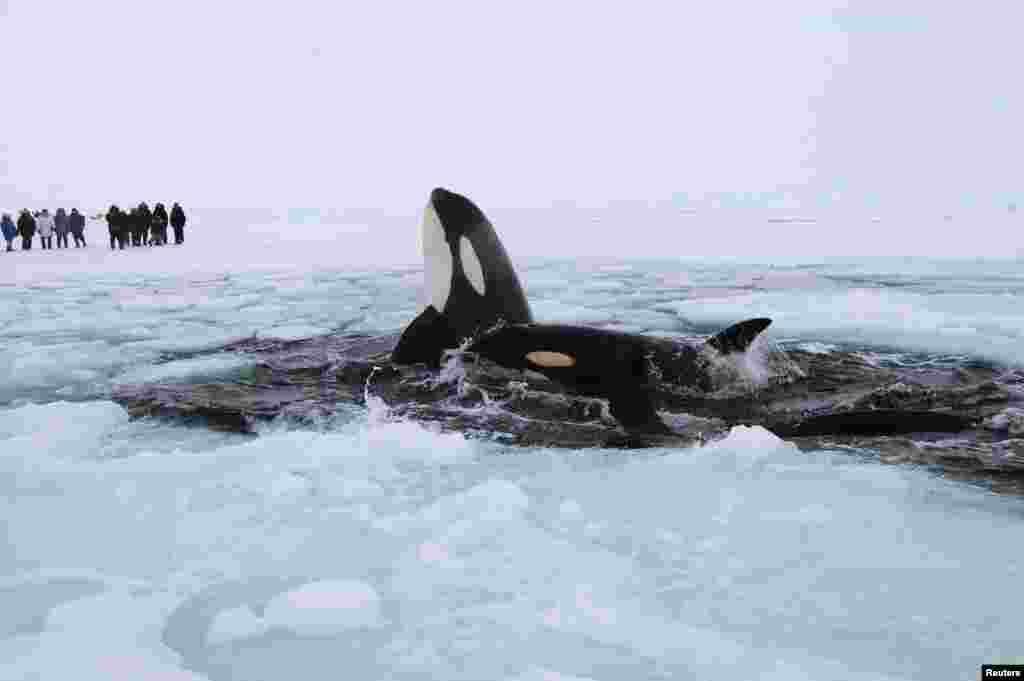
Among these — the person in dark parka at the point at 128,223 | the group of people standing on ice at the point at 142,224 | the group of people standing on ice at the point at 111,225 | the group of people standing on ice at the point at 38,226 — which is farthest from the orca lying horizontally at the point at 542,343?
the group of people standing on ice at the point at 38,226

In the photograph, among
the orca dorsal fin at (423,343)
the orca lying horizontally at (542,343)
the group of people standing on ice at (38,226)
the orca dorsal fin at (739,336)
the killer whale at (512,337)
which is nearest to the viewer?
the orca lying horizontally at (542,343)

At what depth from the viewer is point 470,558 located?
308cm

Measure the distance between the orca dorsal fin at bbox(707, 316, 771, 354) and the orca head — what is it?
75.8 inches

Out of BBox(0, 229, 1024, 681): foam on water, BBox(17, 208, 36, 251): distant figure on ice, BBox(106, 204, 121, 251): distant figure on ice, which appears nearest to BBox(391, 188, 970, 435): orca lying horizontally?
BBox(0, 229, 1024, 681): foam on water

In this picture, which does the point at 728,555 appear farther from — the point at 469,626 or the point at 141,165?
the point at 141,165

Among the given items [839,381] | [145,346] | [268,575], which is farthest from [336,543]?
[145,346]

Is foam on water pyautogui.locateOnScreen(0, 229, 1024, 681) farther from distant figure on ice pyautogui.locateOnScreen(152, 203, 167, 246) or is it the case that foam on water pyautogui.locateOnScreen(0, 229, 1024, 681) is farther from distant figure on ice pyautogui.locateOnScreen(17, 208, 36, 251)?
distant figure on ice pyautogui.locateOnScreen(152, 203, 167, 246)

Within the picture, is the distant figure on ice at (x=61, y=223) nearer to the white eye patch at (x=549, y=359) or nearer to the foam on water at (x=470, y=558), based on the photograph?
the foam on water at (x=470, y=558)

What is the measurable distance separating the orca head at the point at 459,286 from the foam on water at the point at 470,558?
4.86ft

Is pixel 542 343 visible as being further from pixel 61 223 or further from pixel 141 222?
pixel 61 223

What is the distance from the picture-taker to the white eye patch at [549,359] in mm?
5980

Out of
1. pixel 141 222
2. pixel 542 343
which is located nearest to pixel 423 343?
pixel 542 343

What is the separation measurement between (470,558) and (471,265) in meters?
4.48

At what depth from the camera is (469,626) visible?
2596mm
